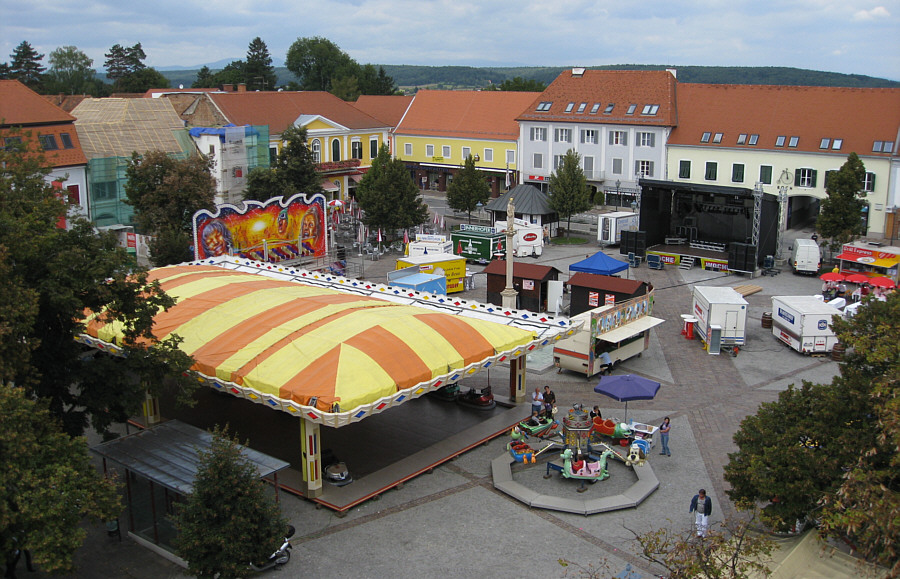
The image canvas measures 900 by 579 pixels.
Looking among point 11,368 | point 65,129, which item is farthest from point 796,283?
point 65,129

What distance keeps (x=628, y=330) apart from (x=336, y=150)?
137 ft

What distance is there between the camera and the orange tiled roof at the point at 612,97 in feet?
192

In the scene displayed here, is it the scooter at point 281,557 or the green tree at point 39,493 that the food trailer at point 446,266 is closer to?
the scooter at point 281,557

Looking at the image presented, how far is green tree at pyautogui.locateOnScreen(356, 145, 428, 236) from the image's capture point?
48.9 m

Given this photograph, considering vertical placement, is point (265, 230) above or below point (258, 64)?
below

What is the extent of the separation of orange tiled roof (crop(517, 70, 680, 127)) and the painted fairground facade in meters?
25.6

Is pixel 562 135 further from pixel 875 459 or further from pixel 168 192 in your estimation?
pixel 875 459

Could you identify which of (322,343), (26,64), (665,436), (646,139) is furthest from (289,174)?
(26,64)

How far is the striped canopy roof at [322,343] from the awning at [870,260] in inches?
989

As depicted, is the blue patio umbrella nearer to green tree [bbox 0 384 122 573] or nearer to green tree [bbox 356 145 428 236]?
green tree [bbox 0 384 122 573]

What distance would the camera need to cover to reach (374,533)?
58.8ft

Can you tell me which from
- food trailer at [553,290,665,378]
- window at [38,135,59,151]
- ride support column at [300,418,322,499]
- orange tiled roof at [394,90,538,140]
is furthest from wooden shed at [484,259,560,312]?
orange tiled roof at [394,90,538,140]

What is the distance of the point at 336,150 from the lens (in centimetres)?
6531

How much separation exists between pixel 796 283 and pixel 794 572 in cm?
3057
